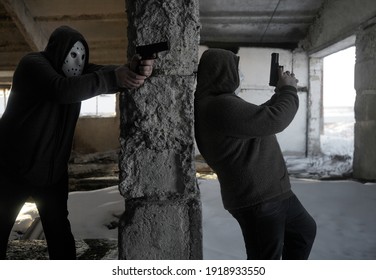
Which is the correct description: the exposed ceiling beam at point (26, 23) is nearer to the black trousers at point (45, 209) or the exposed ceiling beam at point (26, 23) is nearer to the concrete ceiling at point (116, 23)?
the concrete ceiling at point (116, 23)

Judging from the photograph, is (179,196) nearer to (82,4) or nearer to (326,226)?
(326,226)

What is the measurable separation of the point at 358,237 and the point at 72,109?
2.29m

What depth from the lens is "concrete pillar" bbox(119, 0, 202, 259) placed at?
154 centimetres

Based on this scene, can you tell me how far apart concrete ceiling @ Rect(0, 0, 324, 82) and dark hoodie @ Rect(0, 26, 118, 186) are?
3.77 meters

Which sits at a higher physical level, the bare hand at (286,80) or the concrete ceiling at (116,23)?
the concrete ceiling at (116,23)

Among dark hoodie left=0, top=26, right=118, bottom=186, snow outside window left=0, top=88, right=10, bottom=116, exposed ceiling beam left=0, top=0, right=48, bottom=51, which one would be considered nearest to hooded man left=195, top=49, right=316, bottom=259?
dark hoodie left=0, top=26, right=118, bottom=186

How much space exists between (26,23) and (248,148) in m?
4.88

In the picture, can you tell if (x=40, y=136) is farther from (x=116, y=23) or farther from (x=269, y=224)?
(x=116, y=23)

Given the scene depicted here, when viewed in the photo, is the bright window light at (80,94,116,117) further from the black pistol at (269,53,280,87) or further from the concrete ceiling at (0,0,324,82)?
the black pistol at (269,53,280,87)

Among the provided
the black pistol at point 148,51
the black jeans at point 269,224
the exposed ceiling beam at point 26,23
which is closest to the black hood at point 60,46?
the black pistol at point 148,51

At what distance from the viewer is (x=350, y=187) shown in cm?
380

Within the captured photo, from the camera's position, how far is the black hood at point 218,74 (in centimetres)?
151

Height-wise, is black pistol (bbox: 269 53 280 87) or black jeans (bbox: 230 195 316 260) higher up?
black pistol (bbox: 269 53 280 87)

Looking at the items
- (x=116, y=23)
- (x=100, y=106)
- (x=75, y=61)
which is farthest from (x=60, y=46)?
(x=100, y=106)
